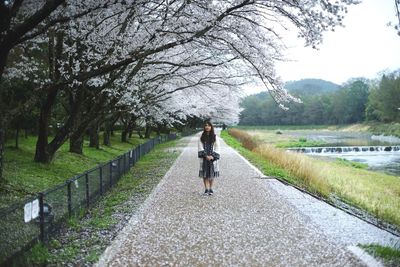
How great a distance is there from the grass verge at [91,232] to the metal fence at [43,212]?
15 centimetres

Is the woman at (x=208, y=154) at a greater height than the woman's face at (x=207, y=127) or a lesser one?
lesser

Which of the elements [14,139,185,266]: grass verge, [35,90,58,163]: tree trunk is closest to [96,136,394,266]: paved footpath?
[14,139,185,266]: grass verge

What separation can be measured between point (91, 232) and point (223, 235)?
2.13 m

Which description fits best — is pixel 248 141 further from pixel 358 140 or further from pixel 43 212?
pixel 358 140

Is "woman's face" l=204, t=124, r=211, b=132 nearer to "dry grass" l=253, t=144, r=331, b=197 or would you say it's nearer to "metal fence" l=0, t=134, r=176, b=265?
"metal fence" l=0, t=134, r=176, b=265

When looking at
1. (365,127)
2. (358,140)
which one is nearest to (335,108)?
(365,127)

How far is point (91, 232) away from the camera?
21.7 ft

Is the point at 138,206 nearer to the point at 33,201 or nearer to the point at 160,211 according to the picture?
the point at 160,211

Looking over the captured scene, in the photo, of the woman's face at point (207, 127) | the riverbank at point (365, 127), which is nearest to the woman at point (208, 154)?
the woman's face at point (207, 127)

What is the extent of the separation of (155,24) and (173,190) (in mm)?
4050

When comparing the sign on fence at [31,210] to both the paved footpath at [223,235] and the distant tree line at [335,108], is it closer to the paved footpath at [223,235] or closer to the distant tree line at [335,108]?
the paved footpath at [223,235]

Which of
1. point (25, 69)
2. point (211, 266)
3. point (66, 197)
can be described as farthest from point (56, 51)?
point (211, 266)

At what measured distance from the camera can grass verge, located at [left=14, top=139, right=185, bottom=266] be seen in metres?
5.22

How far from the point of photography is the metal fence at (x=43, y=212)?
4.81 metres
